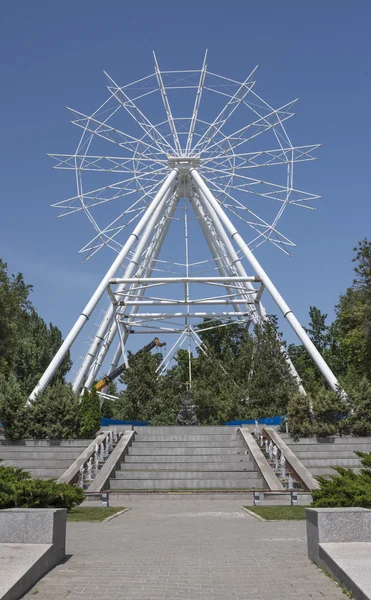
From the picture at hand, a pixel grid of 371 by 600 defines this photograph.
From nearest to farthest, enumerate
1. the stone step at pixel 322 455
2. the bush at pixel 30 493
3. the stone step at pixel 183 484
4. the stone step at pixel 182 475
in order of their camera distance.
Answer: the bush at pixel 30 493
the stone step at pixel 183 484
the stone step at pixel 182 475
the stone step at pixel 322 455

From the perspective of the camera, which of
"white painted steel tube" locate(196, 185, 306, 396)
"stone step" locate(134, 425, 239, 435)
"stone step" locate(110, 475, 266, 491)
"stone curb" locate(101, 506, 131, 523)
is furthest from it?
"white painted steel tube" locate(196, 185, 306, 396)

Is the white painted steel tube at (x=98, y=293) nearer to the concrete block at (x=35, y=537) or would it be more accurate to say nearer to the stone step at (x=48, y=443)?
the stone step at (x=48, y=443)

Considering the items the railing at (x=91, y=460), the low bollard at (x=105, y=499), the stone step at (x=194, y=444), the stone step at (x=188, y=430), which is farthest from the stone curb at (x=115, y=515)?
the stone step at (x=188, y=430)

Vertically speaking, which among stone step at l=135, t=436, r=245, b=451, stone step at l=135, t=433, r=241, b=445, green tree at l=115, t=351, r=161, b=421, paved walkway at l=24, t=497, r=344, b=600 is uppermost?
green tree at l=115, t=351, r=161, b=421

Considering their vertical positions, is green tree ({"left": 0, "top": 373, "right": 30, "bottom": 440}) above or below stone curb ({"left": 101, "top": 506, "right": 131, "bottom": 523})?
above

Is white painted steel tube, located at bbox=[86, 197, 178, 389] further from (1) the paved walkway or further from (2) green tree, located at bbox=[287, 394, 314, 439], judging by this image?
(1) the paved walkway

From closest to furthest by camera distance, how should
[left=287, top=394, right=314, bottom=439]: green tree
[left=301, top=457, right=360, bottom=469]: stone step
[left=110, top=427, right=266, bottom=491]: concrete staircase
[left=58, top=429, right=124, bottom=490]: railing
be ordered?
[left=58, top=429, right=124, bottom=490]: railing → [left=110, top=427, right=266, bottom=491]: concrete staircase → [left=301, top=457, right=360, bottom=469]: stone step → [left=287, top=394, right=314, bottom=439]: green tree

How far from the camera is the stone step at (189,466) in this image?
22.0 meters

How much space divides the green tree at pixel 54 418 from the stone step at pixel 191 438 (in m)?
2.73

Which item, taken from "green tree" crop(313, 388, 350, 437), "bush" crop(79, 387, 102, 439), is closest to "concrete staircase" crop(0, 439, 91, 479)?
"bush" crop(79, 387, 102, 439)

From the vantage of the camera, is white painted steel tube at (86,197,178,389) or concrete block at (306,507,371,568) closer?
concrete block at (306,507,371,568)

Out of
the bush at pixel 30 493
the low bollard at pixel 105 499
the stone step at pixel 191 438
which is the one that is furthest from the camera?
the stone step at pixel 191 438

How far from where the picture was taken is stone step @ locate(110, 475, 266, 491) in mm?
19750

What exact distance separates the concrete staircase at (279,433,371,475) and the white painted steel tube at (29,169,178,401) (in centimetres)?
1194
